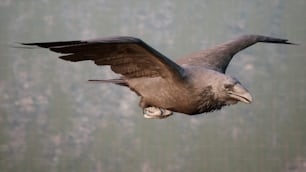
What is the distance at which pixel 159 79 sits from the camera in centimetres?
303

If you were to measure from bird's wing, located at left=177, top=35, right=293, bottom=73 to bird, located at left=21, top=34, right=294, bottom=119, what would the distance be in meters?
0.42

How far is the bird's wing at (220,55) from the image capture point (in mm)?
3492

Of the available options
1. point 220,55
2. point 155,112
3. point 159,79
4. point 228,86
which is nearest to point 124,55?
point 159,79

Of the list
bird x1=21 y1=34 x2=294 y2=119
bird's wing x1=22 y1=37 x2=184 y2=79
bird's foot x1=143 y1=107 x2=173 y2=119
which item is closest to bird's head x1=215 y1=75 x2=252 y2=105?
bird x1=21 y1=34 x2=294 y2=119

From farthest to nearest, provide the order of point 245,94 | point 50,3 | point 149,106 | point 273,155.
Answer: point 50,3 → point 273,155 → point 149,106 → point 245,94

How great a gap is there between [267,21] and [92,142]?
2824 mm

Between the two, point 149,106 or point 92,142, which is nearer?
point 149,106

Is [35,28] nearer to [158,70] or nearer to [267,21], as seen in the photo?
[267,21]

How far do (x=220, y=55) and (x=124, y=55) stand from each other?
0.97 m

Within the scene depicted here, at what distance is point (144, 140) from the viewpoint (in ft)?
21.0

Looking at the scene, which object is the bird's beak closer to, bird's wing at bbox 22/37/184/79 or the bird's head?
the bird's head

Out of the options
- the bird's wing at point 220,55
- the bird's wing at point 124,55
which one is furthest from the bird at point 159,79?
the bird's wing at point 220,55

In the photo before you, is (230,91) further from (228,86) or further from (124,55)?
(124,55)

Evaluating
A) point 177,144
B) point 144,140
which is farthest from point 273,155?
point 144,140
